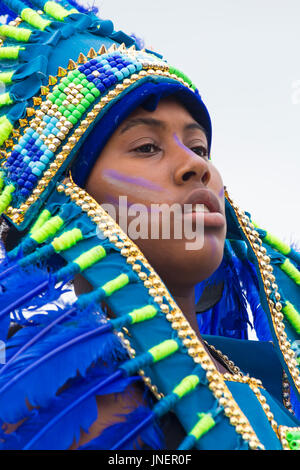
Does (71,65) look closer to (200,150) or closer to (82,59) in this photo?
(82,59)

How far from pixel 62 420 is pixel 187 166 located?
101 cm

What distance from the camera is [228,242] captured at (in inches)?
118

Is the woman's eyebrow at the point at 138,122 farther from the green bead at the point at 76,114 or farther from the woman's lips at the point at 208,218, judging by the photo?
the woman's lips at the point at 208,218

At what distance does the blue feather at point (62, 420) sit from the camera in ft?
5.57

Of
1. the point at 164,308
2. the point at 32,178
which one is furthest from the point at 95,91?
the point at 164,308

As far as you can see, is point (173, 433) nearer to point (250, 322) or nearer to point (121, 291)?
point (121, 291)

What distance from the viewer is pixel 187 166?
2.30m

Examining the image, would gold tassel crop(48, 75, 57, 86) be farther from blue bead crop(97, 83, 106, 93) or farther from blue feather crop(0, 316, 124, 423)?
blue feather crop(0, 316, 124, 423)

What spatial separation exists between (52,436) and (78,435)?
0.23 feet

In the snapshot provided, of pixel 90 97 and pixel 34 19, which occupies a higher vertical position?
pixel 34 19

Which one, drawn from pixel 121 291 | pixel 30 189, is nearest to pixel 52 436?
pixel 121 291

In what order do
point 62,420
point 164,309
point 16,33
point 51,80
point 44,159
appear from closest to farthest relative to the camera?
point 62,420 < point 164,309 < point 44,159 < point 51,80 < point 16,33

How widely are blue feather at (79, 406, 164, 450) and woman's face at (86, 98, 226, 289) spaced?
2.08ft

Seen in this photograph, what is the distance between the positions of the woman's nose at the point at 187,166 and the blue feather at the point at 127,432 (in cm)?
88
